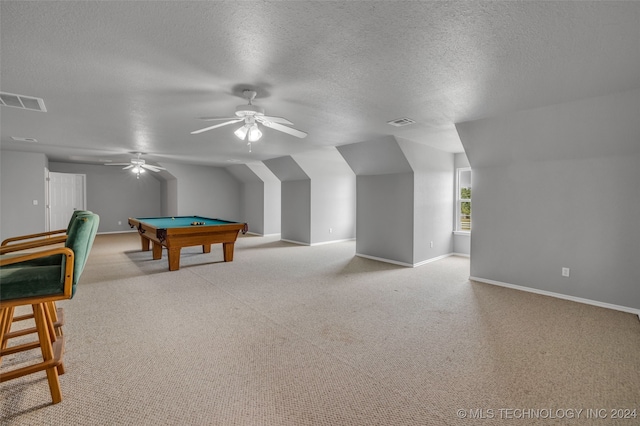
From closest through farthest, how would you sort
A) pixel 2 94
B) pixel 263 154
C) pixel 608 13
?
pixel 608 13 < pixel 2 94 < pixel 263 154

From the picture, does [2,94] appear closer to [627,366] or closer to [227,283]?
[227,283]

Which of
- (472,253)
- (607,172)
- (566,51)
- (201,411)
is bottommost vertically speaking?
(201,411)

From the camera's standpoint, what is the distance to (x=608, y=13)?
5.75 ft

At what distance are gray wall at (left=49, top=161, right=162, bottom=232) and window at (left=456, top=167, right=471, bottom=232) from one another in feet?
31.7

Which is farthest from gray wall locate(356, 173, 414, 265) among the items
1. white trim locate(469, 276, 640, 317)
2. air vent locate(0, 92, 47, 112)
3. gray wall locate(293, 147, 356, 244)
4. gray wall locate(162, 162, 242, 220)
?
gray wall locate(162, 162, 242, 220)

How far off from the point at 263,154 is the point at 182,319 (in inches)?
194

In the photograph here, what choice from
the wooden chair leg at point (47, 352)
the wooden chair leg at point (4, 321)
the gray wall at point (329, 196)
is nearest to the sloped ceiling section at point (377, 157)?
the gray wall at point (329, 196)

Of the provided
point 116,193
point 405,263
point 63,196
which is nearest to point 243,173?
point 116,193

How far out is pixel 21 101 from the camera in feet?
10.9

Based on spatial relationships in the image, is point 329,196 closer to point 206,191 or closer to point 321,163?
point 321,163

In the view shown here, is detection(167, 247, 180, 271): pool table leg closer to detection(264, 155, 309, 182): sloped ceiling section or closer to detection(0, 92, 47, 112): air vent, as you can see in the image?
detection(0, 92, 47, 112): air vent

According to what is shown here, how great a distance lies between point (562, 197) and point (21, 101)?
6.50 m

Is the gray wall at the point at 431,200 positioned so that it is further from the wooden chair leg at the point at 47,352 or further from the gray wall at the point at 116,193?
the gray wall at the point at 116,193

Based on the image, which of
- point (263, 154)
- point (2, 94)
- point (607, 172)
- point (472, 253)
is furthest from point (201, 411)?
point (263, 154)
